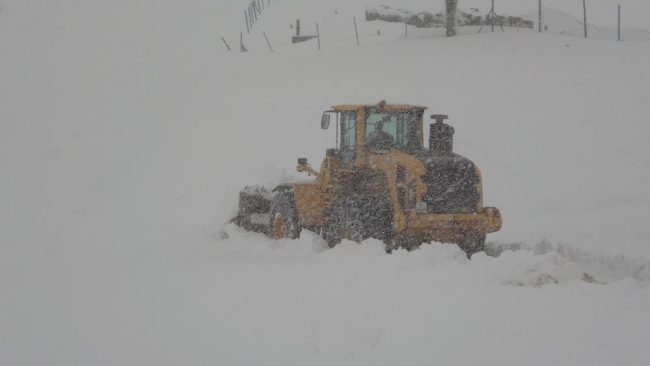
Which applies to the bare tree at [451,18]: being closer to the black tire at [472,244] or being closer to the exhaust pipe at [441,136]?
the exhaust pipe at [441,136]

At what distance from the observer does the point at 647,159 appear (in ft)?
55.5

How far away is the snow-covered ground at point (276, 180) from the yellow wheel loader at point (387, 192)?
0.56m

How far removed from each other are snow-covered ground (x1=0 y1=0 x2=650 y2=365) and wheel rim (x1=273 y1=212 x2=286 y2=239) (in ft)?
1.74

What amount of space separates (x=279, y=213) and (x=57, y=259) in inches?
142

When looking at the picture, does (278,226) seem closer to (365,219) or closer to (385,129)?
(365,219)

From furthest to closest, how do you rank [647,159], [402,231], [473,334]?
1. [647,159]
2. [402,231]
3. [473,334]

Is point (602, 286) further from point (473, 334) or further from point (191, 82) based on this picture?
point (191, 82)

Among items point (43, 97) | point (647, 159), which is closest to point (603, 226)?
point (647, 159)

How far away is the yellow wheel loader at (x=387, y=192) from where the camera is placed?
1012 cm

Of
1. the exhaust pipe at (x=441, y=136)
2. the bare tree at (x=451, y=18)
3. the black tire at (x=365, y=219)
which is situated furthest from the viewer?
the bare tree at (x=451, y=18)

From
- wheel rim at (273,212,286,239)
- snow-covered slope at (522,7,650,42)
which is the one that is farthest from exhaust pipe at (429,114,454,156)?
snow-covered slope at (522,7,650,42)

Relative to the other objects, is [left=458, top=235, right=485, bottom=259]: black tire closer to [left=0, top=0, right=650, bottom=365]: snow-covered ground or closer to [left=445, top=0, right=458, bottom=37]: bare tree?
[left=0, top=0, right=650, bottom=365]: snow-covered ground

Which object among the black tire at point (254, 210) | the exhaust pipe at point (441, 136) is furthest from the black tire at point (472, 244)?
the black tire at point (254, 210)

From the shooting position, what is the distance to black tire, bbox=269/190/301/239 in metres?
12.0
